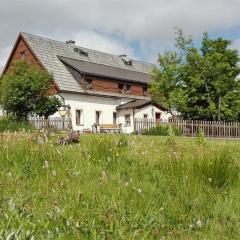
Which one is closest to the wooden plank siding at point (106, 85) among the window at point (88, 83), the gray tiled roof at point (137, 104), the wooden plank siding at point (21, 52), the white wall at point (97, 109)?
the window at point (88, 83)

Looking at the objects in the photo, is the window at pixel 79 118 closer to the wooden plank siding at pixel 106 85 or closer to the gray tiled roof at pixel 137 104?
the wooden plank siding at pixel 106 85

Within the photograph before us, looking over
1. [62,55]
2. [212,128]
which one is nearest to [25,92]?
[212,128]

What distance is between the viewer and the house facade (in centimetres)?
4762

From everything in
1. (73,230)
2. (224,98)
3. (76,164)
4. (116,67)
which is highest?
(116,67)

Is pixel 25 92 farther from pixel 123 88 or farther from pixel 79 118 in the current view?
pixel 123 88

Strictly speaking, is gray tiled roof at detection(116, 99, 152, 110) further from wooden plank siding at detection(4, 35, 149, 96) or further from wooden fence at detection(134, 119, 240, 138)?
wooden fence at detection(134, 119, 240, 138)

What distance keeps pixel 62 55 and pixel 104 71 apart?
5.00 m

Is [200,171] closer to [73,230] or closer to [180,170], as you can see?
[180,170]

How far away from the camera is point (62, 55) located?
52.0 metres

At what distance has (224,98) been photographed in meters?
38.6

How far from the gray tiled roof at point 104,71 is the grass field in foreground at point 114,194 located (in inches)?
1700

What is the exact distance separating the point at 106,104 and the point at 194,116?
1430 centimetres

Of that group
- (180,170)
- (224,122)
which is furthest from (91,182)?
(224,122)

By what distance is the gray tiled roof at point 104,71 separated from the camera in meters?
50.2
